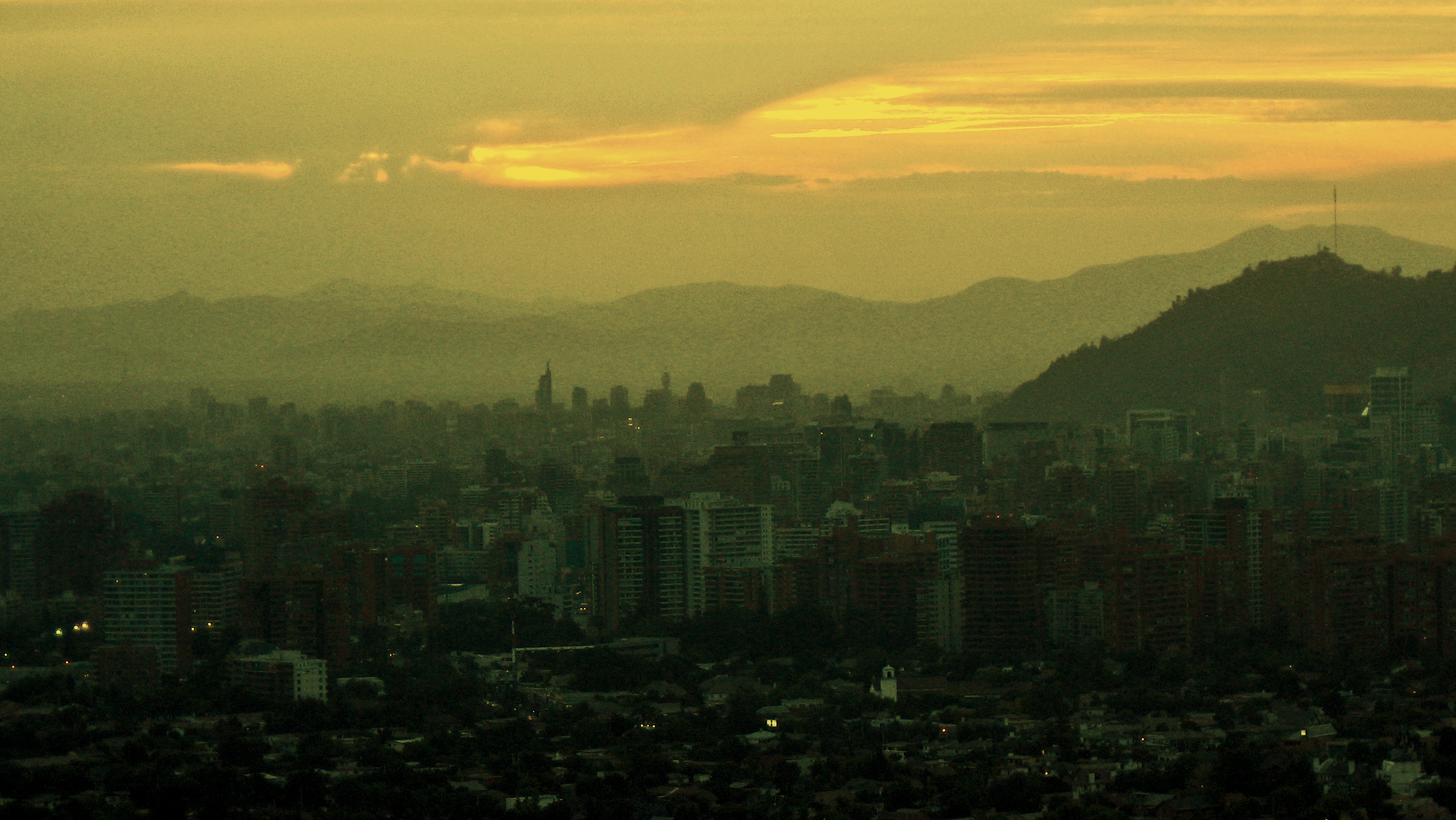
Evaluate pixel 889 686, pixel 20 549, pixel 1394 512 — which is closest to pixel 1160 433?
pixel 1394 512

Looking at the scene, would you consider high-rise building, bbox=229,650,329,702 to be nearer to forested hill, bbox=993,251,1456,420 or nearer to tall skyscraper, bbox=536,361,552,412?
tall skyscraper, bbox=536,361,552,412

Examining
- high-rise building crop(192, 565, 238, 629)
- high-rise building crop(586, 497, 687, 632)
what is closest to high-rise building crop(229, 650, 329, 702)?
high-rise building crop(192, 565, 238, 629)

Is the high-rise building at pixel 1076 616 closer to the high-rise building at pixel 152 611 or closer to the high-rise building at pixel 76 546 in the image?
the high-rise building at pixel 152 611

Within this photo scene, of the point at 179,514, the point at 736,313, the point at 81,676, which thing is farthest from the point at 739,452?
the point at 81,676

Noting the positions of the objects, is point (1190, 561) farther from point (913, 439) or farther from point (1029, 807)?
point (913, 439)

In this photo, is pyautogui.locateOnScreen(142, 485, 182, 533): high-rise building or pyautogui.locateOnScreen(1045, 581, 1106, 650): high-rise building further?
pyautogui.locateOnScreen(142, 485, 182, 533): high-rise building

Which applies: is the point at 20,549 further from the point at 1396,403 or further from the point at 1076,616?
the point at 1396,403
